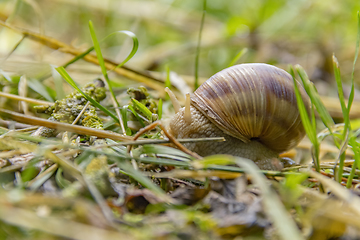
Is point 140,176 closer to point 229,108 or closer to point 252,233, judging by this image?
point 252,233

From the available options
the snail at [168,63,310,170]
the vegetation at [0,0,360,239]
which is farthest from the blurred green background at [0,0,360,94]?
the snail at [168,63,310,170]

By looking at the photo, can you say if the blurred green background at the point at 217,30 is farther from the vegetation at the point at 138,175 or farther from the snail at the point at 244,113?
the snail at the point at 244,113

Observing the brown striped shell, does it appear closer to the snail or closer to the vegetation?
the snail

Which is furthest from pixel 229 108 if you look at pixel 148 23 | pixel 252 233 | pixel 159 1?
pixel 159 1

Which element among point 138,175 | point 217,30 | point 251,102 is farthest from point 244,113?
point 217,30

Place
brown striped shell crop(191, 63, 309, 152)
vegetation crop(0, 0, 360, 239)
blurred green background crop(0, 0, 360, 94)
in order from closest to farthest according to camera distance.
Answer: vegetation crop(0, 0, 360, 239) → brown striped shell crop(191, 63, 309, 152) → blurred green background crop(0, 0, 360, 94)

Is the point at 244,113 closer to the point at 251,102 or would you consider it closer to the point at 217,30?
the point at 251,102

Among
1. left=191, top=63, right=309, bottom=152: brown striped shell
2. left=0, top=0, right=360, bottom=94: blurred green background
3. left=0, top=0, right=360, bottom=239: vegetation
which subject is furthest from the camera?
left=0, top=0, right=360, bottom=94: blurred green background

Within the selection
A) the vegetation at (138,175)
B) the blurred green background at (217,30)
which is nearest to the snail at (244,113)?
the vegetation at (138,175)
